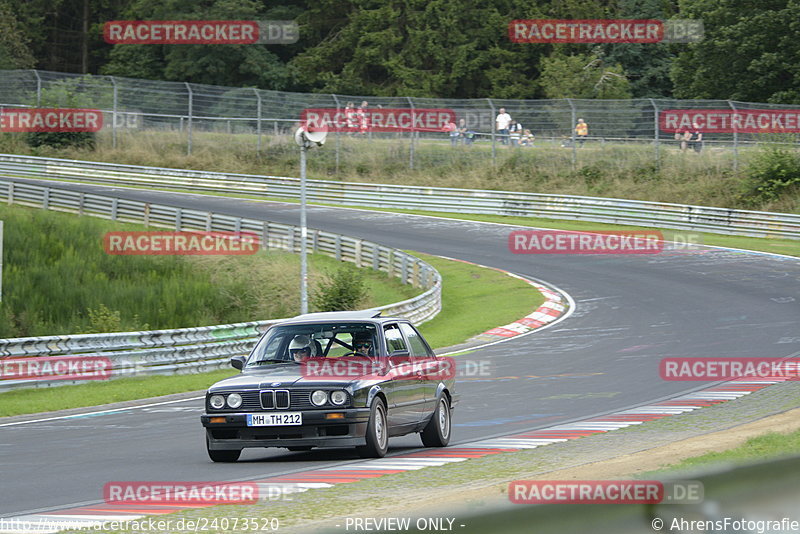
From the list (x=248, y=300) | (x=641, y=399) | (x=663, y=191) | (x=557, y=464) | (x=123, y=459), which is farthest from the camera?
(x=663, y=191)

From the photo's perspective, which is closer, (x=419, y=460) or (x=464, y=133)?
(x=419, y=460)

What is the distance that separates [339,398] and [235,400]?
0.99 m

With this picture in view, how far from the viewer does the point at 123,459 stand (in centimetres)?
1085

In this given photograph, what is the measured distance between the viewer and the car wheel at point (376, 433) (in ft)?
33.2

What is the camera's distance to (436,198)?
150 ft

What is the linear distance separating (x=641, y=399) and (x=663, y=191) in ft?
101

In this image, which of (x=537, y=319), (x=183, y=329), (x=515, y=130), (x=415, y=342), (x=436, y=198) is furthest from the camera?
(x=515, y=130)

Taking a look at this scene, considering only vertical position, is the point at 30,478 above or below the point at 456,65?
below

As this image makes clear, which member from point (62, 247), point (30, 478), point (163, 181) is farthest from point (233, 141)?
Result: point (30, 478)

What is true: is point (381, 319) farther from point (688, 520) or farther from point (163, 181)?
point (163, 181)

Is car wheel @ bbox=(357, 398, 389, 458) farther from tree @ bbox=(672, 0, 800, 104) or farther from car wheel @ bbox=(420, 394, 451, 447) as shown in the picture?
tree @ bbox=(672, 0, 800, 104)

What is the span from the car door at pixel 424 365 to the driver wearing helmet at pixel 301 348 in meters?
1.11

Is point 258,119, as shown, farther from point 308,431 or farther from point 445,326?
point 308,431

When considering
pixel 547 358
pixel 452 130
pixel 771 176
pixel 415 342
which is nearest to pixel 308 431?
pixel 415 342
